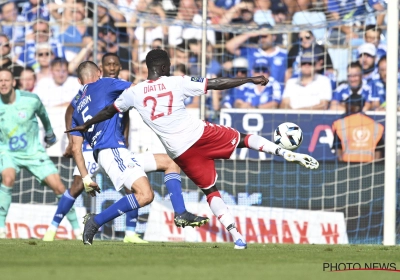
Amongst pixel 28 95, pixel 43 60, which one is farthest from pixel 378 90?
pixel 43 60

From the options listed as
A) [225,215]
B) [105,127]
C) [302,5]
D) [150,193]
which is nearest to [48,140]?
[105,127]

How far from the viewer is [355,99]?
14258 millimetres

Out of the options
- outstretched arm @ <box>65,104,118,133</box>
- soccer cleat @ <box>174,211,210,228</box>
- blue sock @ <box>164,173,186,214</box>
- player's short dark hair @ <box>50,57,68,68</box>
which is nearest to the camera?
soccer cleat @ <box>174,211,210,228</box>

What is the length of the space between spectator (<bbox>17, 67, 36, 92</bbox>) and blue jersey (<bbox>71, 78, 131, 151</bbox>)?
5.95 m

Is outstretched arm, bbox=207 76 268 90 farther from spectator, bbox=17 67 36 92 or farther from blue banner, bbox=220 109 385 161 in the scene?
spectator, bbox=17 67 36 92

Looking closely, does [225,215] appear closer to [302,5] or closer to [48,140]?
[48,140]

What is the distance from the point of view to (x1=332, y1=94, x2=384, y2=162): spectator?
13.4 metres

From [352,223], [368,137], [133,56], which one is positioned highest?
[133,56]

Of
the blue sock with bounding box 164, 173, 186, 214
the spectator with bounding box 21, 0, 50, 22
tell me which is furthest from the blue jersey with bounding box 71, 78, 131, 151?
the spectator with bounding box 21, 0, 50, 22

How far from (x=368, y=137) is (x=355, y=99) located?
3.15 ft

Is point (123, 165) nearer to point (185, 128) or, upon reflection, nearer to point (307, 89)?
point (185, 128)

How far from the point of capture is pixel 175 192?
9.37 metres

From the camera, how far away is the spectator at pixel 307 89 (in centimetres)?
1452
